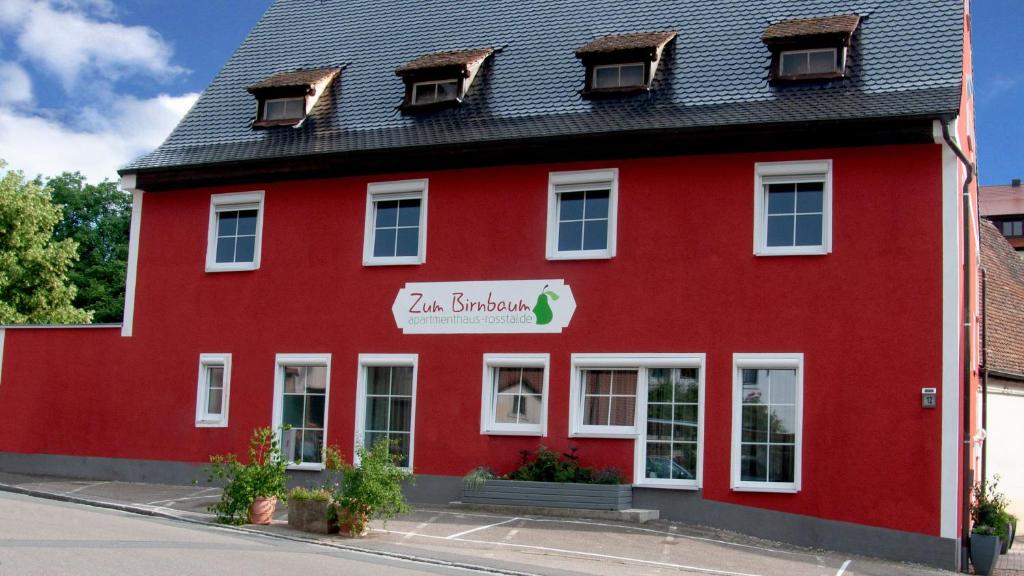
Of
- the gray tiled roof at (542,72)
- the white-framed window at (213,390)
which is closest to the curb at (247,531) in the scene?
the white-framed window at (213,390)

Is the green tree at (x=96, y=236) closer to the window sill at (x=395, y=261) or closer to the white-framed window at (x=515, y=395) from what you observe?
the window sill at (x=395, y=261)

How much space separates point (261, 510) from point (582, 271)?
6.10 m

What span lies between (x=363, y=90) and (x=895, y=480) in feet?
38.8

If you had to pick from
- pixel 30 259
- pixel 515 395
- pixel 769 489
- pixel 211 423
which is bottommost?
pixel 769 489

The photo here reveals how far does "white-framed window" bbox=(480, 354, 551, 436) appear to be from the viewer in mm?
18672

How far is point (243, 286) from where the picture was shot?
21281mm

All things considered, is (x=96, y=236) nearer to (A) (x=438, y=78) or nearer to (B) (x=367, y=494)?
(A) (x=438, y=78)

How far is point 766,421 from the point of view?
17172mm

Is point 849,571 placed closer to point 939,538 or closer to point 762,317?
point 939,538

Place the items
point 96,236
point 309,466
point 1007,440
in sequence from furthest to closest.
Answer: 1. point 96,236
2. point 1007,440
3. point 309,466

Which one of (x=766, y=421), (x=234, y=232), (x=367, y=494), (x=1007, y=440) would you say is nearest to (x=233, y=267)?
(x=234, y=232)

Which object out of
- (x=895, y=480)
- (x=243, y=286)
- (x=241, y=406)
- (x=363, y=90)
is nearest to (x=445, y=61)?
(x=363, y=90)

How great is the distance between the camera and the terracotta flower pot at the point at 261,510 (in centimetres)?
1630

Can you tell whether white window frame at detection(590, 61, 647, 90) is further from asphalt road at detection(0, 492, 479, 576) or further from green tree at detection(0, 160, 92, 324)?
green tree at detection(0, 160, 92, 324)
